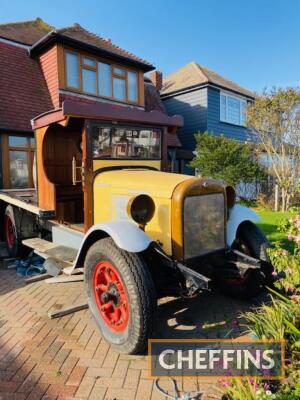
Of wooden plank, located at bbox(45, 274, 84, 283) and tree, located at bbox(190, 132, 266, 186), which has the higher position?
tree, located at bbox(190, 132, 266, 186)

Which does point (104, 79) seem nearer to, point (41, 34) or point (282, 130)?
point (41, 34)

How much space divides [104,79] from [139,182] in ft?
28.1

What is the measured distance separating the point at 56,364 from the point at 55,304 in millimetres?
1286

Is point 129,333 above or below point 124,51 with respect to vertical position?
below

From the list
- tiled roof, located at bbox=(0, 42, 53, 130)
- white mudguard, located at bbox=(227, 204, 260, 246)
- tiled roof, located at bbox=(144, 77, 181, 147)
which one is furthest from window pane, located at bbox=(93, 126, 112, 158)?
tiled roof, located at bbox=(144, 77, 181, 147)

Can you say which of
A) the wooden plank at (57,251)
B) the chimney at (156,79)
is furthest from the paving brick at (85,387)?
the chimney at (156,79)

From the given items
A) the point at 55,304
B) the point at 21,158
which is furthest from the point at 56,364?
the point at 21,158

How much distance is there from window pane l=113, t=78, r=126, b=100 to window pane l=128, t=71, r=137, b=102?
0.27m

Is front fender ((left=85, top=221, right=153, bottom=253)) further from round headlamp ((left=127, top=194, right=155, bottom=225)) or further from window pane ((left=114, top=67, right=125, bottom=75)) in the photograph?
window pane ((left=114, top=67, right=125, bottom=75))

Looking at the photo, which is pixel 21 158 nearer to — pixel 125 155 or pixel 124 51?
pixel 125 155

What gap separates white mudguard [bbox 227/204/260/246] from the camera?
11.9 feet

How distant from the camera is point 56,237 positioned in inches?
183

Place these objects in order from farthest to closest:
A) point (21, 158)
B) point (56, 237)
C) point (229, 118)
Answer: point (229, 118) → point (21, 158) → point (56, 237)

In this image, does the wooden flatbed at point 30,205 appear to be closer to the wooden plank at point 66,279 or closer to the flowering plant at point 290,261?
the wooden plank at point 66,279
